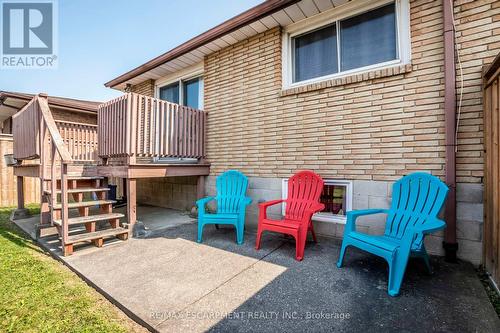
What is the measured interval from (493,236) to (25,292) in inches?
186

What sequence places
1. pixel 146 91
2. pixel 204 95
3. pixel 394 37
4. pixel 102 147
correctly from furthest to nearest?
pixel 146 91
pixel 204 95
pixel 102 147
pixel 394 37

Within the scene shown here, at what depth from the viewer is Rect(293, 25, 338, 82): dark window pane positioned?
155 inches

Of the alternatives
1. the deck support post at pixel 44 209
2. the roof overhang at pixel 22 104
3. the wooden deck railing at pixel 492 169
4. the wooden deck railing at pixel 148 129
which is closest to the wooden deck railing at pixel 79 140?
the roof overhang at pixel 22 104

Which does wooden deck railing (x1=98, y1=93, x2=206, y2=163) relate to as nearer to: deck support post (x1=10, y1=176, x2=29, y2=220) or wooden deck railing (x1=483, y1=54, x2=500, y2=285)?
deck support post (x1=10, y1=176, x2=29, y2=220)

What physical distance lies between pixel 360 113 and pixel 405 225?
169 cm

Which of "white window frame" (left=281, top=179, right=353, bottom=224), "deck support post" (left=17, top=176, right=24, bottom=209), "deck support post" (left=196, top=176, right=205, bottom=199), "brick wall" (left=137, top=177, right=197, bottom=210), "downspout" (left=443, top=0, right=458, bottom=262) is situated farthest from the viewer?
"brick wall" (left=137, top=177, right=197, bottom=210)

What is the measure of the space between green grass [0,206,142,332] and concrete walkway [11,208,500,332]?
0.41 feet

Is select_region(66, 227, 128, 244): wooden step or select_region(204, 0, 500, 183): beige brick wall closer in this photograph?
select_region(204, 0, 500, 183): beige brick wall

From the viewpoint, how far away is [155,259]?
309 centimetres

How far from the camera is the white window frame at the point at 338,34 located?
10.8 feet

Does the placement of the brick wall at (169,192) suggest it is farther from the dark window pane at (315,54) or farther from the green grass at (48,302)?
the dark window pane at (315,54)

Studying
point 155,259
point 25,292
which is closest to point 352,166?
point 155,259

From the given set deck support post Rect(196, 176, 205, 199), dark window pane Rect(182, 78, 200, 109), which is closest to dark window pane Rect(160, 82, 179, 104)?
dark window pane Rect(182, 78, 200, 109)

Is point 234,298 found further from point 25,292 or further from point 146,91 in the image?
point 146,91
